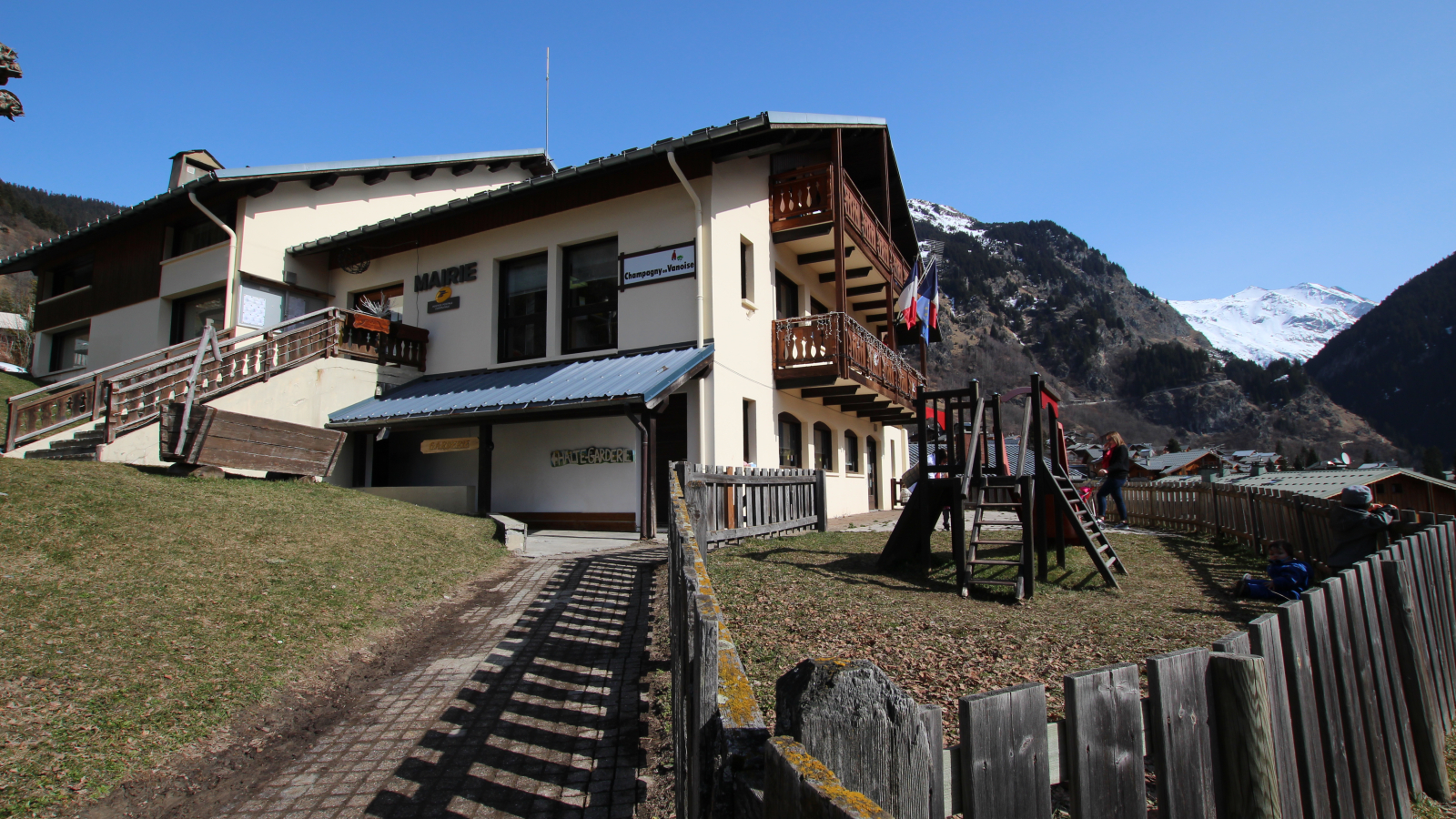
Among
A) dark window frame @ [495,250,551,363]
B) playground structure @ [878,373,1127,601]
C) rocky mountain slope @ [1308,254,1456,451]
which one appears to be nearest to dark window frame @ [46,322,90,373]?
dark window frame @ [495,250,551,363]

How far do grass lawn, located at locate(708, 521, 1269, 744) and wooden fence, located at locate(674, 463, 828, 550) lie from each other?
2.51 ft

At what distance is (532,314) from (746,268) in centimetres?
491

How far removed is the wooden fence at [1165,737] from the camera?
144 cm

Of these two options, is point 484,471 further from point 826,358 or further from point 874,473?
point 874,473

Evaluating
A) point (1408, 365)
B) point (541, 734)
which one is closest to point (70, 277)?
point (541, 734)

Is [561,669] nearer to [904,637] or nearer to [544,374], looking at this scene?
[904,637]

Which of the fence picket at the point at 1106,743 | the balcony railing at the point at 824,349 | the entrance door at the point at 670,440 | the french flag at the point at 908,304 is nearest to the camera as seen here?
the fence picket at the point at 1106,743

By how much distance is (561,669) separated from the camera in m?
4.93

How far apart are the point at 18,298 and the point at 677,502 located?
64.1 metres

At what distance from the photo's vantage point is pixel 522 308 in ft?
52.2

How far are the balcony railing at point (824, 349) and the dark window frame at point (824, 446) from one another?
6.48 ft

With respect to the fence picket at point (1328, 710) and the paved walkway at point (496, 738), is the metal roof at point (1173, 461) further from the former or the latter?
the fence picket at point (1328, 710)

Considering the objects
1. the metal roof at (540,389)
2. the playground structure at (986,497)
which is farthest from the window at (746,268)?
the playground structure at (986,497)

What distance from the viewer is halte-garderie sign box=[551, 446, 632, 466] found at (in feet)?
44.1
